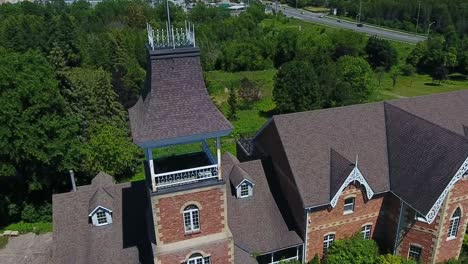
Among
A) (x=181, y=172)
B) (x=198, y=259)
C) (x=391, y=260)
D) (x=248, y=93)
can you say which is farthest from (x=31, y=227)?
(x=248, y=93)

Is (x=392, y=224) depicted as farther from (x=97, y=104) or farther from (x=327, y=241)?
(x=97, y=104)

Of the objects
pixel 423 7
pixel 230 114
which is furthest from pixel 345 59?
pixel 423 7

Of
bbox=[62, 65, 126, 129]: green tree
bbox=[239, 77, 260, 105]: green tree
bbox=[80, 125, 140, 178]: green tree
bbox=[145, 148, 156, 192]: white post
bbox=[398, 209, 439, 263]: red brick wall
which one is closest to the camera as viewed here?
bbox=[145, 148, 156, 192]: white post

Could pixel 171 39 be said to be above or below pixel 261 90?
above

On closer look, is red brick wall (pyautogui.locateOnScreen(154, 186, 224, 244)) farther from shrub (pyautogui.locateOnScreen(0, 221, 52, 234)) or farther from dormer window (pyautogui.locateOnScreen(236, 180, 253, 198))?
shrub (pyautogui.locateOnScreen(0, 221, 52, 234))

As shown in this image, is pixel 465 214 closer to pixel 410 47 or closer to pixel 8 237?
pixel 8 237

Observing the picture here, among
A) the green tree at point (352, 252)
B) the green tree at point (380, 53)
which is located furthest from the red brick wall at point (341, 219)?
the green tree at point (380, 53)

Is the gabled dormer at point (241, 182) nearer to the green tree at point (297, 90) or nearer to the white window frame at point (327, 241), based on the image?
the white window frame at point (327, 241)

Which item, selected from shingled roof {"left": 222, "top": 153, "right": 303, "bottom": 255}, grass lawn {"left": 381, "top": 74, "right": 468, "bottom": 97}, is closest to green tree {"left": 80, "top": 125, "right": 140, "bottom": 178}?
shingled roof {"left": 222, "top": 153, "right": 303, "bottom": 255}
